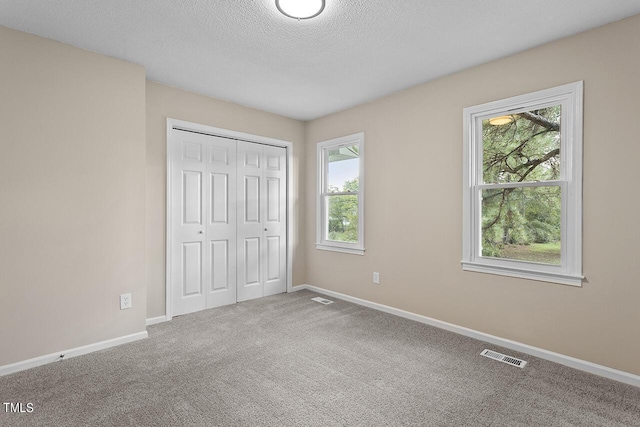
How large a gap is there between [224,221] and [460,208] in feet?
8.75

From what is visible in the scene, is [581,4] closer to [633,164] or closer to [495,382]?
[633,164]

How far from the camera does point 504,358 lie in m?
2.65

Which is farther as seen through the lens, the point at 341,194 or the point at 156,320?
the point at 341,194

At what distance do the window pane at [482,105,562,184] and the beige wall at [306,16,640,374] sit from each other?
21 cm

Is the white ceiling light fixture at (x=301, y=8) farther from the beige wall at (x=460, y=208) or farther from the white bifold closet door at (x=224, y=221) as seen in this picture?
the white bifold closet door at (x=224, y=221)

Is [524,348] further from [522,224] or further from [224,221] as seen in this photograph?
[224,221]

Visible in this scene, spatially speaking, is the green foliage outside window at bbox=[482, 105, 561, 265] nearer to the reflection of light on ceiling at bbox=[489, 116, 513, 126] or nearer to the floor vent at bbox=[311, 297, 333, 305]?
the reflection of light on ceiling at bbox=[489, 116, 513, 126]

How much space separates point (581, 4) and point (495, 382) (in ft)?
8.35

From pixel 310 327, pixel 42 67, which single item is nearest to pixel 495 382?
pixel 310 327

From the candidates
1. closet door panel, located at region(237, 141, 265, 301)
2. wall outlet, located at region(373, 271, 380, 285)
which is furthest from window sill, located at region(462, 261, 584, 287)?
closet door panel, located at region(237, 141, 265, 301)

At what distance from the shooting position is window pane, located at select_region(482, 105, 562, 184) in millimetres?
2664

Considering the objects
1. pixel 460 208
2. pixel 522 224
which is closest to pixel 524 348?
pixel 522 224

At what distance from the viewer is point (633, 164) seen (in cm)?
226

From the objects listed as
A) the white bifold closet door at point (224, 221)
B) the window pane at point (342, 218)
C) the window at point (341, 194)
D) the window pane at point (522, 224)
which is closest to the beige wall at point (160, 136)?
the white bifold closet door at point (224, 221)
